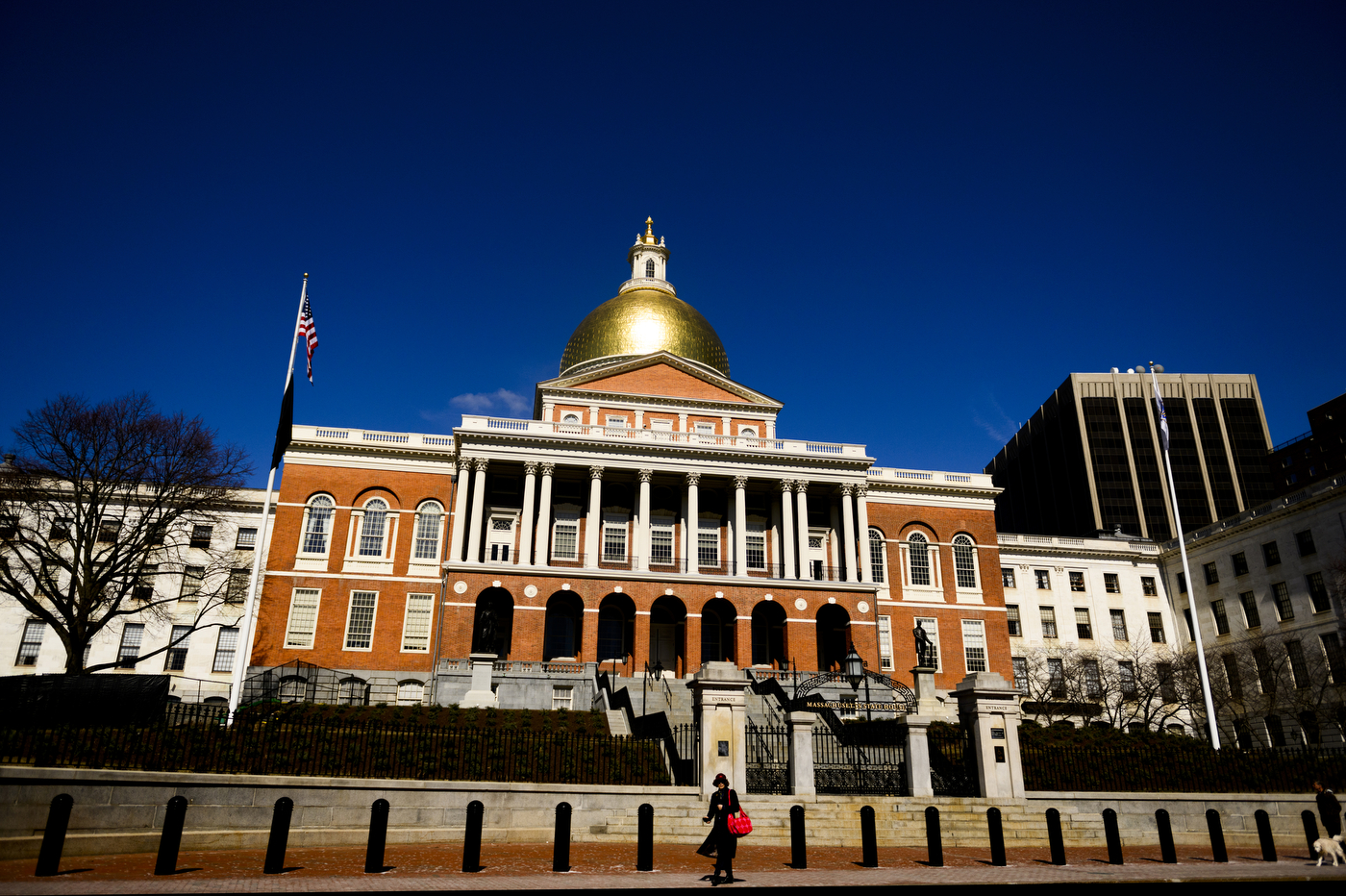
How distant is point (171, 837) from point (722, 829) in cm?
784

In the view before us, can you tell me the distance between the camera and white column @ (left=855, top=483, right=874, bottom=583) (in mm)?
46731

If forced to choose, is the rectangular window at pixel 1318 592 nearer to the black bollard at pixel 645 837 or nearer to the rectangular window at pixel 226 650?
the black bollard at pixel 645 837

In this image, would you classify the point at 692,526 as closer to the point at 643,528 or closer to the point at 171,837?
the point at 643,528

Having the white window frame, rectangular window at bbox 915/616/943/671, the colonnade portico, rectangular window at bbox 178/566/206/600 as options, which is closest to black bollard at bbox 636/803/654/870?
the colonnade portico

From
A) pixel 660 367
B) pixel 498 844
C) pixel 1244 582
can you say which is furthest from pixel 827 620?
pixel 498 844

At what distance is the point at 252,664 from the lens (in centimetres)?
4262

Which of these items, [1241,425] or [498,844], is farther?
[1241,425]

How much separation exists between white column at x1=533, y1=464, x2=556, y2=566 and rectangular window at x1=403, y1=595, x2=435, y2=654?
625cm

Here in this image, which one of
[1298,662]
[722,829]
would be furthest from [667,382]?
[722,829]

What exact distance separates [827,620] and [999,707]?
27449 mm

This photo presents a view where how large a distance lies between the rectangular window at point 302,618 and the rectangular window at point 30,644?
43.0 feet

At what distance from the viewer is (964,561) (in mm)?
51500

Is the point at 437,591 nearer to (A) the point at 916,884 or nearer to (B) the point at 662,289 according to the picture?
(B) the point at 662,289

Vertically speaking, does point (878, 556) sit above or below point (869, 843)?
above
